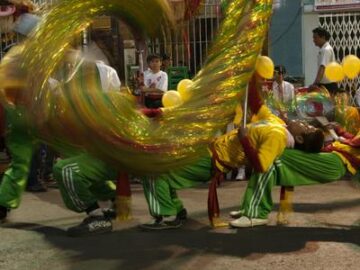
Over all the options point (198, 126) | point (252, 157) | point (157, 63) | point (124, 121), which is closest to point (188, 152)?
point (198, 126)

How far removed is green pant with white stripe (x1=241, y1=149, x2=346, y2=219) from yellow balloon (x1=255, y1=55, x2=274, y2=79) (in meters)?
0.80

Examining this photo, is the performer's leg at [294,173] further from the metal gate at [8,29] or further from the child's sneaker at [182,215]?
the metal gate at [8,29]

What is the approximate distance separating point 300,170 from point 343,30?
5.58 metres

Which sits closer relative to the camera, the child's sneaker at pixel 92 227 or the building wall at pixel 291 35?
the child's sneaker at pixel 92 227

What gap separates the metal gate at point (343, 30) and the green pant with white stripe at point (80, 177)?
592 centimetres

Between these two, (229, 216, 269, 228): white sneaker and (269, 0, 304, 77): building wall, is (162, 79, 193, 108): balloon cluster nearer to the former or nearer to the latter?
(229, 216, 269, 228): white sneaker

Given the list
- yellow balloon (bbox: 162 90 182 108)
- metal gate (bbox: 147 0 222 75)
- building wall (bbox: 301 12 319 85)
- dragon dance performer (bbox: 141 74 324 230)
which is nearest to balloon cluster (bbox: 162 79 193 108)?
yellow balloon (bbox: 162 90 182 108)

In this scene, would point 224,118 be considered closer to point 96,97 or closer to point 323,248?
point 96,97

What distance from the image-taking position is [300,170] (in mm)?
4891

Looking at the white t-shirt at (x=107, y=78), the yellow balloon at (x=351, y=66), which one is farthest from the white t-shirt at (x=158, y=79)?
the white t-shirt at (x=107, y=78)

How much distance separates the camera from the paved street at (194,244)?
423 cm

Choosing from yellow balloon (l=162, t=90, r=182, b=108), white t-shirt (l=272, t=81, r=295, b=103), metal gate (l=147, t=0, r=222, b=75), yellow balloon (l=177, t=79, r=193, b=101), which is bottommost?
white t-shirt (l=272, t=81, r=295, b=103)

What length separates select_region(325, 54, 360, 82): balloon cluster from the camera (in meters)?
5.21

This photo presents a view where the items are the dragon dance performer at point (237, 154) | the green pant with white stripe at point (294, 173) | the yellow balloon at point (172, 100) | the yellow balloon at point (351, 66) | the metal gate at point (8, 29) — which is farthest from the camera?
the yellow balloon at point (351, 66)
